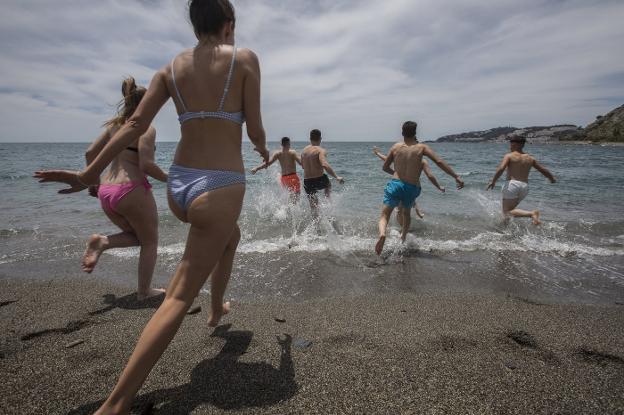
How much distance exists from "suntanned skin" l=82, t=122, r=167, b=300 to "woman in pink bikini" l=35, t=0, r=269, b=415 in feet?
4.08

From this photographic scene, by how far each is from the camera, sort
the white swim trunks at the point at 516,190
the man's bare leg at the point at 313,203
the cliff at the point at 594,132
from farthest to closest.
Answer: the cliff at the point at 594,132 < the man's bare leg at the point at 313,203 < the white swim trunks at the point at 516,190

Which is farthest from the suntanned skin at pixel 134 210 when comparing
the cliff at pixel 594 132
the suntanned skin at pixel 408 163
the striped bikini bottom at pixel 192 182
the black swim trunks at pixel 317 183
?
the cliff at pixel 594 132

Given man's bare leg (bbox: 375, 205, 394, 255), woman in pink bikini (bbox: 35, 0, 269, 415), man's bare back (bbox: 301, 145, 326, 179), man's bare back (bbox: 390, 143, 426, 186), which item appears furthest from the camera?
man's bare back (bbox: 301, 145, 326, 179)

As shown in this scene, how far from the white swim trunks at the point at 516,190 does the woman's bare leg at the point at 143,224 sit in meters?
7.27

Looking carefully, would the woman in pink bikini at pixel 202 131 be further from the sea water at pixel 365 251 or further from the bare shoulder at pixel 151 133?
the sea water at pixel 365 251

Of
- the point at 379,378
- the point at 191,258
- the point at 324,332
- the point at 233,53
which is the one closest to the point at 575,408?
the point at 379,378

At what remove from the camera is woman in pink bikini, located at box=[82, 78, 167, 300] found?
3.06 meters

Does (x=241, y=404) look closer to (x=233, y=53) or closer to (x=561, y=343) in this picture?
(x=233, y=53)

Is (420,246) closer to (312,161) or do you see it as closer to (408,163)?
(408,163)

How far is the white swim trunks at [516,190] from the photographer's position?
289 inches

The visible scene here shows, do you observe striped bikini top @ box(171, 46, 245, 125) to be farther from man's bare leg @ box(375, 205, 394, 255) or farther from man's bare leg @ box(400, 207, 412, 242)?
man's bare leg @ box(400, 207, 412, 242)

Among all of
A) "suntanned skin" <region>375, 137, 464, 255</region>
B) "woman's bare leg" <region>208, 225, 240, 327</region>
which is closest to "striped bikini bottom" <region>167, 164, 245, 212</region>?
"woman's bare leg" <region>208, 225, 240, 327</region>

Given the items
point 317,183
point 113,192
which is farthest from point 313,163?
point 113,192

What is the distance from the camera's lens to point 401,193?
580cm
